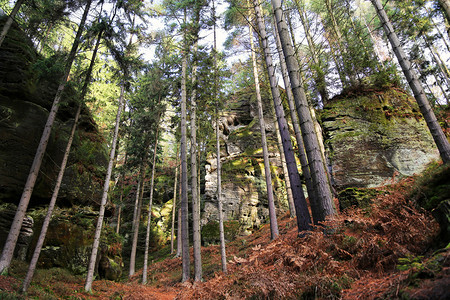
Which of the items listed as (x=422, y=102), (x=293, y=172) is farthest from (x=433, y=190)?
(x=422, y=102)

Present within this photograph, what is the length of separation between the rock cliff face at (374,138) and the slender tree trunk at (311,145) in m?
3.21

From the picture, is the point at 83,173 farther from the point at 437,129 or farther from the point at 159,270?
the point at 437,129

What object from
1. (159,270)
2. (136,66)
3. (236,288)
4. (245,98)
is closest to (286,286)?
(236,288)

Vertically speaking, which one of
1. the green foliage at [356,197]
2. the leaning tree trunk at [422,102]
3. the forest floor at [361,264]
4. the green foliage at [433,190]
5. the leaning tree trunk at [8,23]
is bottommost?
the forest floor at [361,264]

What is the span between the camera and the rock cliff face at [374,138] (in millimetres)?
7895

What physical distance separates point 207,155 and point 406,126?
1516 cm

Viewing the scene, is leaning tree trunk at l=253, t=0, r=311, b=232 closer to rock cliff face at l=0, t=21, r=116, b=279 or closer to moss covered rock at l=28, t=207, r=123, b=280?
rock cliff face at l=0, t=21, r=116, b=279

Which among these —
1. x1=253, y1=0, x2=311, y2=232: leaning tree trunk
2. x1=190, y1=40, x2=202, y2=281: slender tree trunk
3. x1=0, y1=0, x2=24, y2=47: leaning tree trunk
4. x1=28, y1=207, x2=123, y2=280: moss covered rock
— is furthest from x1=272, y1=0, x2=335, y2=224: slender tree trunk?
x1=28, y1=207, x2=123, y2=280: moss covered rock

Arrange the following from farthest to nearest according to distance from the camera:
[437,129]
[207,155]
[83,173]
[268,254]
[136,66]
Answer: [207,155], [83,173], [136,66], [437,129], [268,254]

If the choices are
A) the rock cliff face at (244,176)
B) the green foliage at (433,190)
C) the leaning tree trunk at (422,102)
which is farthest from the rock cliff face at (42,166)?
the leaning tree trunk at (422,102)

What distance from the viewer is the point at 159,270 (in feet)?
52.7

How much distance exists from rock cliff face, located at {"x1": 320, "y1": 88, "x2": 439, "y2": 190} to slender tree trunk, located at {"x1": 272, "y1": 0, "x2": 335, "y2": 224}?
10.5 feet

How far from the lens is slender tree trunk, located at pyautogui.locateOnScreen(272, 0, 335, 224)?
15.9 feet

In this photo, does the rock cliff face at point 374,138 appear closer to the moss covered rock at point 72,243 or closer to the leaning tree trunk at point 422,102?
the leaning tree trunk at point 422,102
